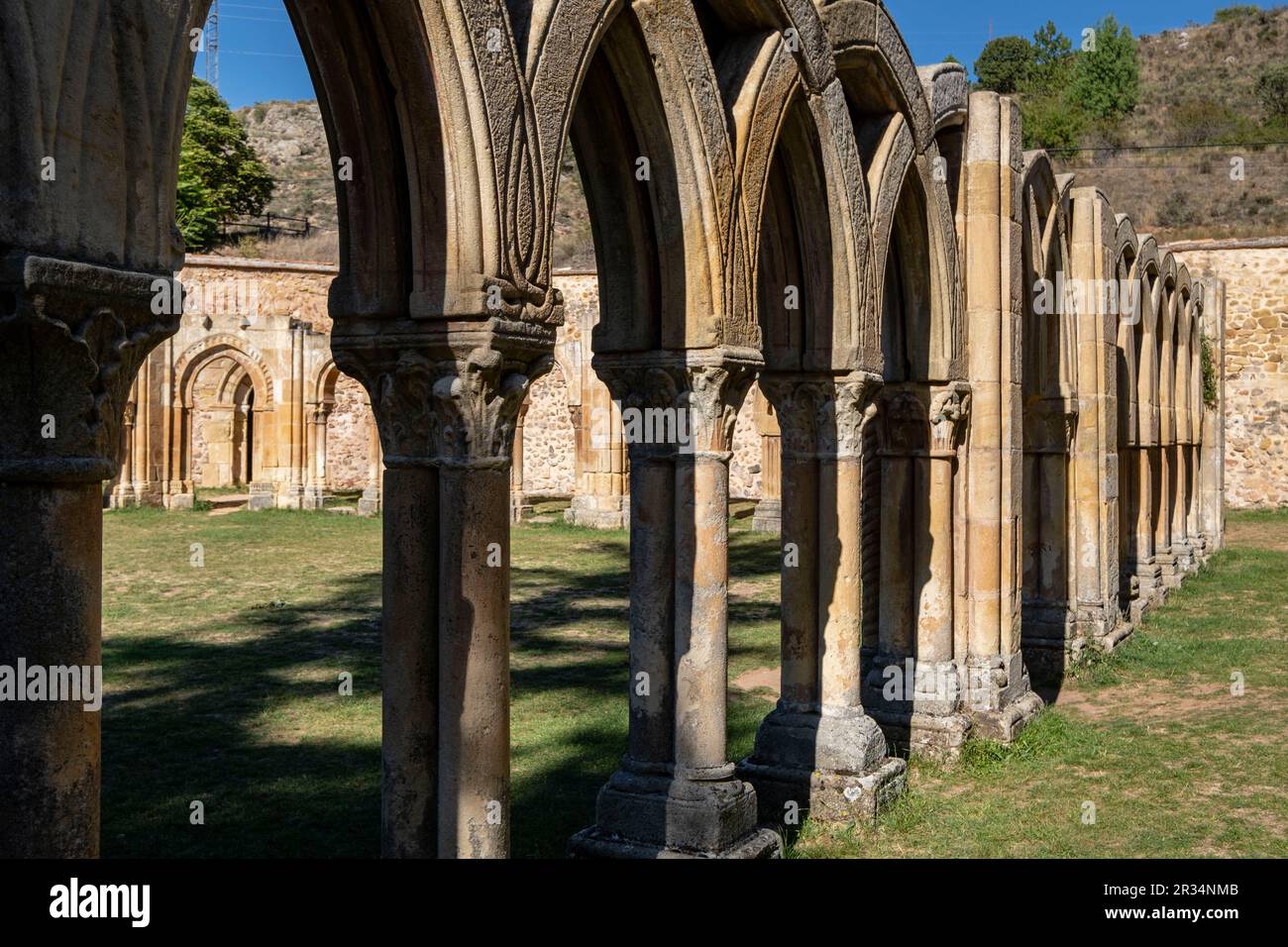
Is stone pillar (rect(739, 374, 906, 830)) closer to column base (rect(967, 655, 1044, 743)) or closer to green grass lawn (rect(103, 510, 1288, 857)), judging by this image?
green grass lawn (rect(103, 510, 1288, 857))

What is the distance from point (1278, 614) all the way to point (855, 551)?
944cm

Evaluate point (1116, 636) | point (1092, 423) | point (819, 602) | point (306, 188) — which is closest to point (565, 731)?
point (819, 602)

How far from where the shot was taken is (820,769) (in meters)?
6.68

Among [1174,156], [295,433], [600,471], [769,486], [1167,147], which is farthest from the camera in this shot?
[1167,147]

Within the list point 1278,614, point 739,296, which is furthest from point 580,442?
point 739,296

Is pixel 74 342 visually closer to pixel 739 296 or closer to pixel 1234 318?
pixel 739 296

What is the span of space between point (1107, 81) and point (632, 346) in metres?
55.1

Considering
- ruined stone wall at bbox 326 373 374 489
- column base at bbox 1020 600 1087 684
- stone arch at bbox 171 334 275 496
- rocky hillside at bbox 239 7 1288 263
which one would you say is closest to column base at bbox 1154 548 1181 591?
column base at bbox 1020 600 1087 684

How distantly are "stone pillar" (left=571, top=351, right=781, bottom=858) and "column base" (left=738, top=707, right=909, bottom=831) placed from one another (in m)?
1.11

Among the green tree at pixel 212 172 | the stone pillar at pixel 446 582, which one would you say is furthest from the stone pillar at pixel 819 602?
the green tree at pixel 212 172

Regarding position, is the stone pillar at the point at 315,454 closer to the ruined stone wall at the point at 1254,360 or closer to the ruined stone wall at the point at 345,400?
the ruined stone wall at the point at 345,400

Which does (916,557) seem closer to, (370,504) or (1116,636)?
(1116,636)

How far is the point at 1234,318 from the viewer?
27.3m

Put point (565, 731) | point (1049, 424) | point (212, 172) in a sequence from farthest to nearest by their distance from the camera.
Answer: point (212, 172)
point (1049, 424)
point (565, 731)
